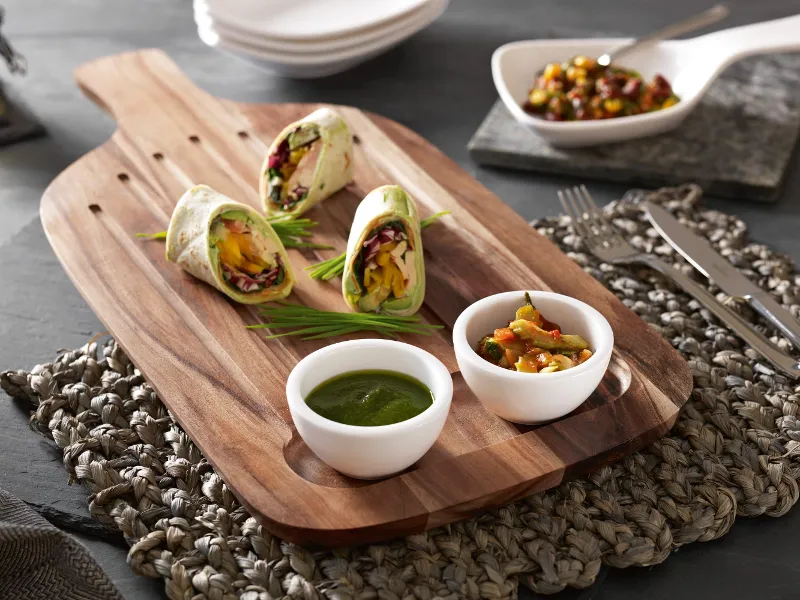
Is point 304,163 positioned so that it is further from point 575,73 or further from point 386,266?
point 575,73

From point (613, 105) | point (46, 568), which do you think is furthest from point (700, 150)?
point (46, 568)

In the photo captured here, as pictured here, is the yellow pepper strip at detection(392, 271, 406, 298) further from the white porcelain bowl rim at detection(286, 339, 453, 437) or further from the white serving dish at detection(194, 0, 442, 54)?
the white serving dish at detection(194, 0, 442, 54)

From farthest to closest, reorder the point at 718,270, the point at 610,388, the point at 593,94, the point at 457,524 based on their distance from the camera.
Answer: the point at 593,94 < the point at 718,270 < the point at 610,388 < the point at 457,524

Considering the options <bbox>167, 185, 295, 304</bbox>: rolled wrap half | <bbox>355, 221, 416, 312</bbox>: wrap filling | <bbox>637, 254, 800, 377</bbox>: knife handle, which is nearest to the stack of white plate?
<bbox>167, 185, 295, 304</bbox>: rolled wrap half

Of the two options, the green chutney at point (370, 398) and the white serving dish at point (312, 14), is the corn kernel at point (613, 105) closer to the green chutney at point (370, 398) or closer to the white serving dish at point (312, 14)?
the white serving dish at point (312, 14)

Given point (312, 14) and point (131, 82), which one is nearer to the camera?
point (131, 82)

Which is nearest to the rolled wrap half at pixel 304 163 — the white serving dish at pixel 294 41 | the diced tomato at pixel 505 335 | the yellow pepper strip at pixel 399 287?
the yellow pepper strip at pixel 399 287

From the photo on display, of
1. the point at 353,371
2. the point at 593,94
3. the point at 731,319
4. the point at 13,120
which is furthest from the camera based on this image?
the point at 13,120
